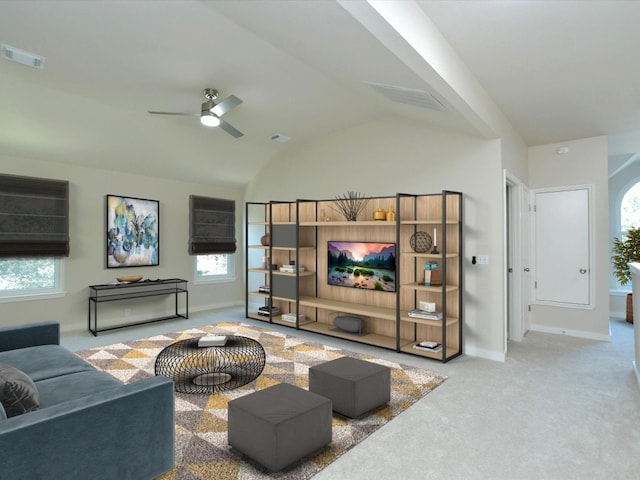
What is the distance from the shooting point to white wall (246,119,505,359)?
427 cm

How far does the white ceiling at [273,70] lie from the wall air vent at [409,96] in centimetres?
12

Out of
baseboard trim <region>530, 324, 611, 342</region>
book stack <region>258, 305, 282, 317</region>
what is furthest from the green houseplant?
book stack <region>258, 305, 282, 317</region>

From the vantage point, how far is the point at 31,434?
5.21ft

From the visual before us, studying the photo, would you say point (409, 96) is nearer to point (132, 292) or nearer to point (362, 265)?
point (362, 265)

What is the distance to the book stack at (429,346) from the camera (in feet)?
14.2

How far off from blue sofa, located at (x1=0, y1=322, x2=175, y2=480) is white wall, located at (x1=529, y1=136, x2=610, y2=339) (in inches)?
207

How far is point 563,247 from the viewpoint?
5305 mm

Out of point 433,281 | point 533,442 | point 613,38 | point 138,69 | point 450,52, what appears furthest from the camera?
point 433,281

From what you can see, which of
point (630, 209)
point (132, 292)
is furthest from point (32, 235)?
point (630, 209)

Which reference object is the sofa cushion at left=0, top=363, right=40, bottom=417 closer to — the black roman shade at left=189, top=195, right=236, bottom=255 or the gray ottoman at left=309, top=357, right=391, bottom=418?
the gray ottoman at left=309, top=357, right=391, bottom=418

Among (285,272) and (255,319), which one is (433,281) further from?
(255,319)

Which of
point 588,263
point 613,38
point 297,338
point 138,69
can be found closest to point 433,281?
point 297,338

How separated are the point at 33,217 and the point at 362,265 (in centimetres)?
430

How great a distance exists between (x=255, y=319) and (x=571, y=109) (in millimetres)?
4984
